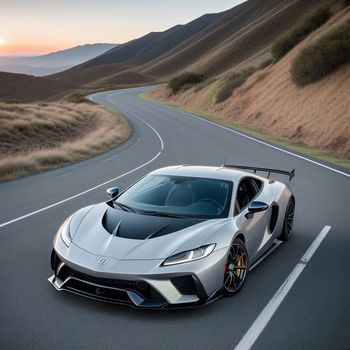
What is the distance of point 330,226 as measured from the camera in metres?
8.99

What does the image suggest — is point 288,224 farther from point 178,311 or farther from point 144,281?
point 144,281

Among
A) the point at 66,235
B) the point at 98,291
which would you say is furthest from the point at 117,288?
the point at 66,235

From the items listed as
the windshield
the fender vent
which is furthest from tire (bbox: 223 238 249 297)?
the fender vent

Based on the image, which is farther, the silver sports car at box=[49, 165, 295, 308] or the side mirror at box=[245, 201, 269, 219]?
the side mirror at box=[245, 201, 269, 219]

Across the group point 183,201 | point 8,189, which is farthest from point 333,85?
point 183,201

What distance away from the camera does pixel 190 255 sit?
539 centimetres

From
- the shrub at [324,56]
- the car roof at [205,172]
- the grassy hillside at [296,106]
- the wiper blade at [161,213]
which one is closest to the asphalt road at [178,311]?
the wiper blade at [161,213]

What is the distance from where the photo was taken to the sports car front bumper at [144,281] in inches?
201

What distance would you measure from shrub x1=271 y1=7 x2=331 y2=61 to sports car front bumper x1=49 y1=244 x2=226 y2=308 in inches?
1657

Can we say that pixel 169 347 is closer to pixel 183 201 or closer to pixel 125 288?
pixel 125 288

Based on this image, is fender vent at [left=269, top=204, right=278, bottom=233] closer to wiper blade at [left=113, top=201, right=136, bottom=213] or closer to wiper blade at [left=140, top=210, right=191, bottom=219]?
wiper blade at [left=140, top=210, right=191, bottom=219]

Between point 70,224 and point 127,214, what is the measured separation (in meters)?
0.74

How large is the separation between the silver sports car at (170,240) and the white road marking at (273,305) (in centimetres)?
45

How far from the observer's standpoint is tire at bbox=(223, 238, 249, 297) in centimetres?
574
